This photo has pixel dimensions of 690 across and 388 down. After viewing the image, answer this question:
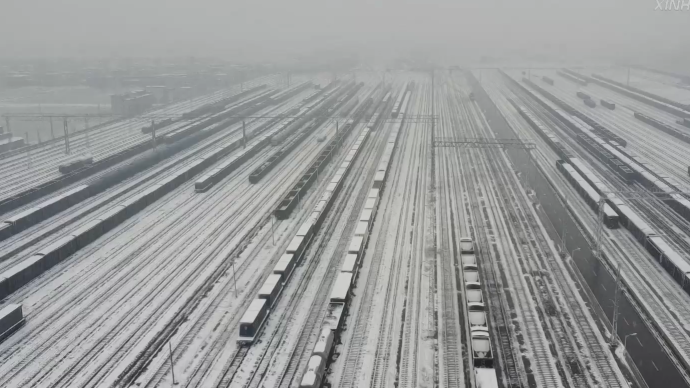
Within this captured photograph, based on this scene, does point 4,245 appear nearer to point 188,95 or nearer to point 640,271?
point 640,271

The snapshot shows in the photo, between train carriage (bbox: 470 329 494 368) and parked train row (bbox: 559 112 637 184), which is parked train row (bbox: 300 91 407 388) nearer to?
train carriage (bbox: 470 329 494 368)

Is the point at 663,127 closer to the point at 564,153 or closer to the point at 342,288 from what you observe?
the point at 564,153

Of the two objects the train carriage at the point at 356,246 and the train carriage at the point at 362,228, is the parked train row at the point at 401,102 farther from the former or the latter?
the train carriage at the point at 356,246

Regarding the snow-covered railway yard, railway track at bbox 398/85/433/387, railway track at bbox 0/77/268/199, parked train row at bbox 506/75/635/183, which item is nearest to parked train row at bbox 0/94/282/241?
the snow-covered railway yard

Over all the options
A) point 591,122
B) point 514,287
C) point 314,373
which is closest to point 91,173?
point 314,373

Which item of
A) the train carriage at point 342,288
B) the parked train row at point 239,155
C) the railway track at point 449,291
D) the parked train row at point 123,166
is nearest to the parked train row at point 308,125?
the parked train row at point 239,155
